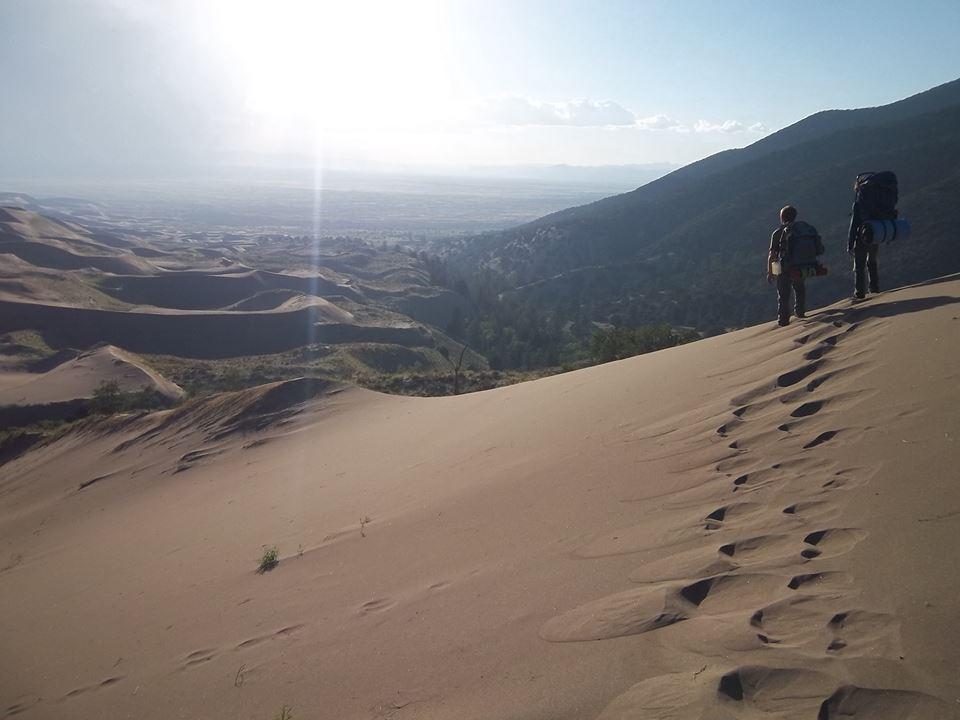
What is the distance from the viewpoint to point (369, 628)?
3.96m

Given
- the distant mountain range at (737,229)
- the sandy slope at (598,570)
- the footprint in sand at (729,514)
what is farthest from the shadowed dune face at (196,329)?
the footprint in sand at (729,514)

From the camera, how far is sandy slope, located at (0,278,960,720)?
8.50ft

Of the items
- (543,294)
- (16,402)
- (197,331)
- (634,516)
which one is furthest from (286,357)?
(543,294)

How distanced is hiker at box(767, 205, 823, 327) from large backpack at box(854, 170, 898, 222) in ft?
2.03

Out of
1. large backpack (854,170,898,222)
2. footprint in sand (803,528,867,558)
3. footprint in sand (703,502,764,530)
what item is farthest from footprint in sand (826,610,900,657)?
large backpack (854,170,898,222)

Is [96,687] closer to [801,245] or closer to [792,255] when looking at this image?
[792,255]

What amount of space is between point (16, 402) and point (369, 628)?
26.3 m

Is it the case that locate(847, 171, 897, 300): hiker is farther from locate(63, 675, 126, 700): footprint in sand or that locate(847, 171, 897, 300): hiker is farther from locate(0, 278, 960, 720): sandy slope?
locate(63, 675, 126, 700): footprint in sand

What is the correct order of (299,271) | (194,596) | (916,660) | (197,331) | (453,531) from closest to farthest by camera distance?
(916,660), (453,531), (194,596), (197,331), (299,271)

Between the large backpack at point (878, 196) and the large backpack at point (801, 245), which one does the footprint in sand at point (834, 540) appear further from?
the large backpack at point (878, 196)

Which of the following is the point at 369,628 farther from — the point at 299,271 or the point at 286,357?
the point at 299,271

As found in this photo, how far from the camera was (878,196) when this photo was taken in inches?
297

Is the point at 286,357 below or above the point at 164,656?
below

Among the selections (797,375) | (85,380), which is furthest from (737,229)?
(797,375)
